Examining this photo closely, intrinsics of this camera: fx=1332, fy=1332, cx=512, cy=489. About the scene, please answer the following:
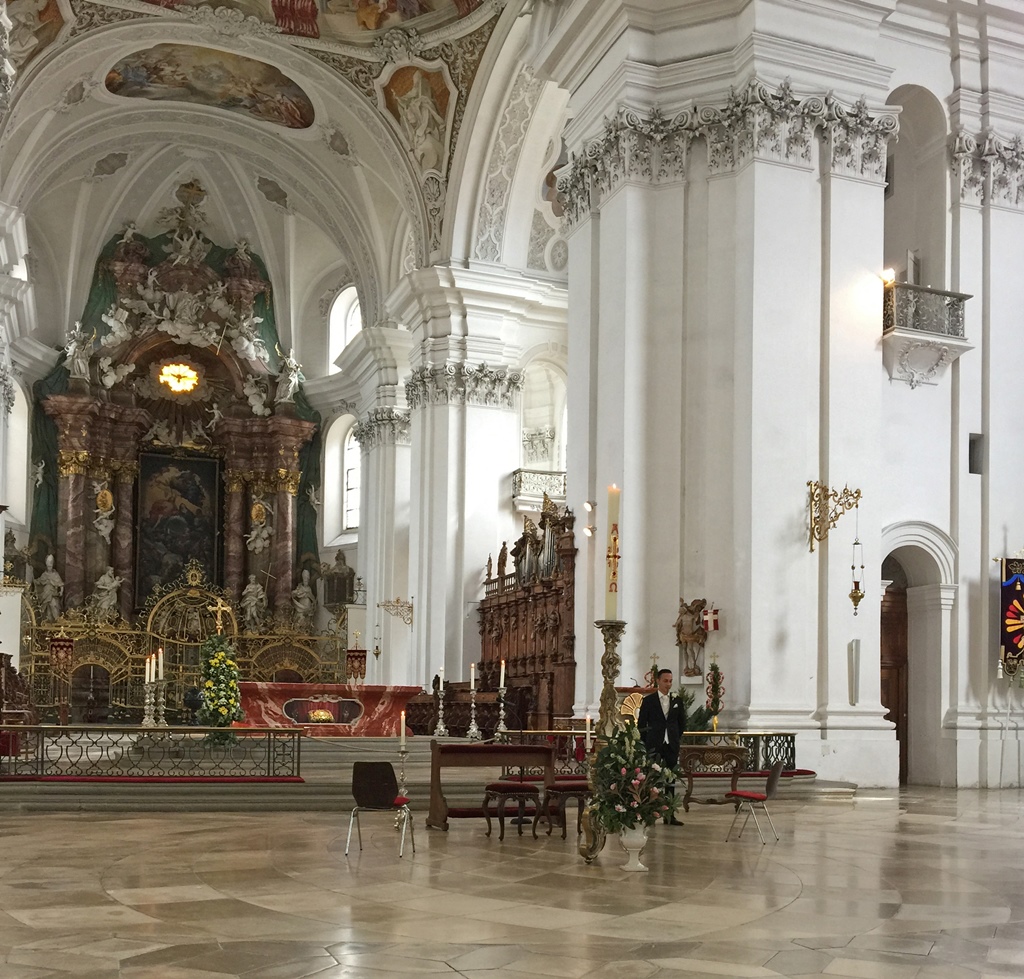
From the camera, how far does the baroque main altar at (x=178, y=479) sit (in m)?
32.4

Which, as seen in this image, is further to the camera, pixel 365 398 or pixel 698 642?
pixel 365 398

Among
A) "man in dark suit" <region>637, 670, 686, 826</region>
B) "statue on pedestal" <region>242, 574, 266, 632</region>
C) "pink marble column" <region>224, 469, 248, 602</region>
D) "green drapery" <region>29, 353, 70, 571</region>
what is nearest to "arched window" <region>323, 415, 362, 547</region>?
"pink marble column" <region>224, 469, 248, 602</region>

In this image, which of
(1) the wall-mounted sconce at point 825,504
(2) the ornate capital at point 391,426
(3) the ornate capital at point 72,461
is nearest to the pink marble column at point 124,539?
(3) the ornate capital at point 72,461

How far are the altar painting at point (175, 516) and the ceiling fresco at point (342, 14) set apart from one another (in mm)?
14048

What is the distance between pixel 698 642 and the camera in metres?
15.6

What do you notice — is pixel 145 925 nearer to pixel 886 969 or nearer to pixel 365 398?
pixel 886 969

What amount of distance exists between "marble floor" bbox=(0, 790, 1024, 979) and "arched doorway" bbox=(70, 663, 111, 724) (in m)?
20.0

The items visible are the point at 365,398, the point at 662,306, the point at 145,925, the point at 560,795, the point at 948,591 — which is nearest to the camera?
the point at 145,925

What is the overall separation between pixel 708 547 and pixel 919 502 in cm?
361

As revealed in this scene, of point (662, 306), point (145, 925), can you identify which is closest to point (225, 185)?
point (662, 306)

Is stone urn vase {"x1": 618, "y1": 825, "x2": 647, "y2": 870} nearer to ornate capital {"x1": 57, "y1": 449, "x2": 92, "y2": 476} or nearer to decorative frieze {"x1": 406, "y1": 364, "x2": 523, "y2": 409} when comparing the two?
decorative frieze {"x1": 406, "y1": 364, "x2": 523, "y2": 409}

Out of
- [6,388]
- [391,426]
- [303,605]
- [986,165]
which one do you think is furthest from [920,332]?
[303,605]

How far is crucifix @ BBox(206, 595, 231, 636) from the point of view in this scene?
32.3 m

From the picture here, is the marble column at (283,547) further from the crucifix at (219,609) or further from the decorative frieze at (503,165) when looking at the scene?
the decorative frieze at (503,165)
